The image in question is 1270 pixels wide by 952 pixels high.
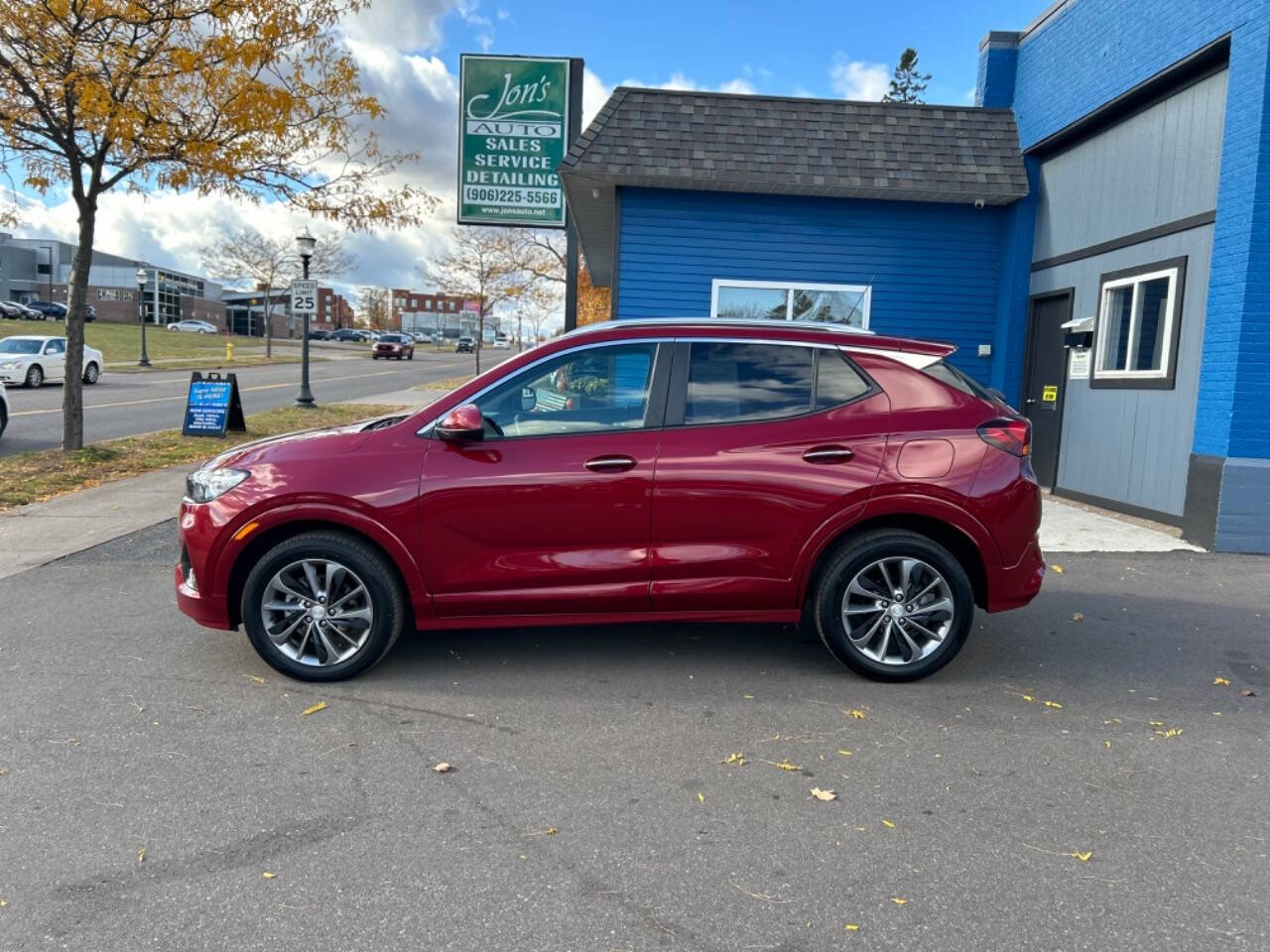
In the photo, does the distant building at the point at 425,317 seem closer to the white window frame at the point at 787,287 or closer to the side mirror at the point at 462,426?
the white window frame at the point at 787,287

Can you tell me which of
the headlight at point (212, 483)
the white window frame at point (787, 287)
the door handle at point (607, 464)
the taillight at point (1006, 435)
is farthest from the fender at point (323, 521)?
the white window frame at point (787, 287)

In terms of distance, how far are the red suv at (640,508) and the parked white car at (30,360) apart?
2377 centimetres

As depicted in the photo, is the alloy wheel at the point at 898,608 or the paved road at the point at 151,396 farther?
the paved road at the point at 151,396

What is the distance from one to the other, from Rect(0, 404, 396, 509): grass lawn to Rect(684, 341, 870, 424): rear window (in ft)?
13.2

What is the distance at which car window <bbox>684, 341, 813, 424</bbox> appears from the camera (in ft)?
15.1

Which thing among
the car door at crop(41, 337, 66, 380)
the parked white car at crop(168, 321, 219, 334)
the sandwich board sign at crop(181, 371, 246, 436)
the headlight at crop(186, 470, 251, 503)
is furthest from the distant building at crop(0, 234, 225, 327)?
the headlight at crop(186, 470, 251, 503)

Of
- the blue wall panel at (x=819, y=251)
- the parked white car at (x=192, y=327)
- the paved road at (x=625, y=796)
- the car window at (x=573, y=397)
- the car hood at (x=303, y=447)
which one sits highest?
the parked white car at (x=192, y=327)

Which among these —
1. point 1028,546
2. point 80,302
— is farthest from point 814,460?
point 80,302

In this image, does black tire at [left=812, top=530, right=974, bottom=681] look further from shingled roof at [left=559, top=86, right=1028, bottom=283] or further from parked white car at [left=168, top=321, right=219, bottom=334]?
parked white car at [left=168, top=321, right=219, bottom=334]

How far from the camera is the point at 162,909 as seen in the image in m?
2.70

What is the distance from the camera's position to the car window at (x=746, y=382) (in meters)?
4.62

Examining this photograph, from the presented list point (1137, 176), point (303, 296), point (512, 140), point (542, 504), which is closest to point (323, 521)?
point (542, 504)

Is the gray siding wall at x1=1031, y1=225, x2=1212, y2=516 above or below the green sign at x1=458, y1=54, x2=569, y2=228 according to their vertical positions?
below

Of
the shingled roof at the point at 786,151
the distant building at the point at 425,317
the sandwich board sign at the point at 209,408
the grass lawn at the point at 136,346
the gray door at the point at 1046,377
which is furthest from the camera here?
the distant building at the point at 425,317
